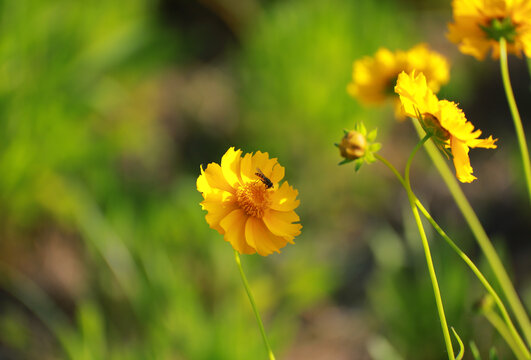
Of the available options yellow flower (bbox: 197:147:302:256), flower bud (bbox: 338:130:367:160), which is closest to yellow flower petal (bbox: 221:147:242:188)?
yellow flower (bbox: 197:147:302:256)

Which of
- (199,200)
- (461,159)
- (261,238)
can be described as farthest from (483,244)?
(199,200)

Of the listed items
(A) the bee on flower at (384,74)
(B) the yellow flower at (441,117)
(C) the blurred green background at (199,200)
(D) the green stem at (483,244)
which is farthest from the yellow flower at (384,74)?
(C) the blurred green background at (199,200)

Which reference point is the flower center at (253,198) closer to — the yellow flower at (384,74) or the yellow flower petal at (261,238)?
the yellow flower petal at (261,238)

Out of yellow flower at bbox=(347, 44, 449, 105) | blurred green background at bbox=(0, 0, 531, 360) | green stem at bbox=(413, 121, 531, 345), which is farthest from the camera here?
blurred green background at bbox=(0, 0, 531, 360)

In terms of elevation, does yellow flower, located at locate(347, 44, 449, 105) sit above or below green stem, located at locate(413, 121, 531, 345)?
above

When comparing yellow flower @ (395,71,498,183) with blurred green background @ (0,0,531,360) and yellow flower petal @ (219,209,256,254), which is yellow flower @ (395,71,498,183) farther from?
blurred green background @ (0,0,531,360)

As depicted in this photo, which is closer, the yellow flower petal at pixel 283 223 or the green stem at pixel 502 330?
the yellow flower petal at pixel 283 223

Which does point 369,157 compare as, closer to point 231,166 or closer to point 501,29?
point 231,166
